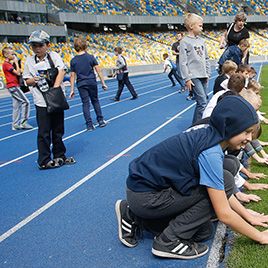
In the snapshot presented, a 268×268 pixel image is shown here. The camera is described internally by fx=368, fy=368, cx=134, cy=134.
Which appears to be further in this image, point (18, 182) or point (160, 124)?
point (160, 124)

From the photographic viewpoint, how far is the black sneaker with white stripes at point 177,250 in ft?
9.09

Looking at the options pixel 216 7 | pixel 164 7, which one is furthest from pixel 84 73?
pixel 216 7

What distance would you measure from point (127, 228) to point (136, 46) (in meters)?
35.2

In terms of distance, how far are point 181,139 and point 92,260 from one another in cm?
118

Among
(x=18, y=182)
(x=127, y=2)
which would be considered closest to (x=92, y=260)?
(x=18, y=182)

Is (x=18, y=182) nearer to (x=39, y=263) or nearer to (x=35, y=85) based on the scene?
(x=35, y=85)

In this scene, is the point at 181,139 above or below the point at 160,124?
above

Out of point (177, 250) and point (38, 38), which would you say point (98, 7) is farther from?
point (177, 250)

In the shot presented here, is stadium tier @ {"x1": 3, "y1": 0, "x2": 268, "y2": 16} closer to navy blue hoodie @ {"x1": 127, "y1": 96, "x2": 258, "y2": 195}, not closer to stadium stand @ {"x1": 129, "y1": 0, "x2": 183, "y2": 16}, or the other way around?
stadium stand @ {"x1": 129, "y1": 0, "x2": 183, "y2": 16}

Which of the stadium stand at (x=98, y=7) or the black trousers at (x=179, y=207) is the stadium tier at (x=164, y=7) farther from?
the black trousers at (x=179, y=207)

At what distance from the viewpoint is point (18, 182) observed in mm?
4965

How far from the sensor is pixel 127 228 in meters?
3.05

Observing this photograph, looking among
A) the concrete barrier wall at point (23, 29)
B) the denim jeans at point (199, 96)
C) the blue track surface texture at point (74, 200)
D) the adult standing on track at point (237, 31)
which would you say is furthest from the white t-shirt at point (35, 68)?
the concrete barrier wall at point (23, 29)

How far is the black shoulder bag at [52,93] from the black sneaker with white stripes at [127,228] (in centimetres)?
248
